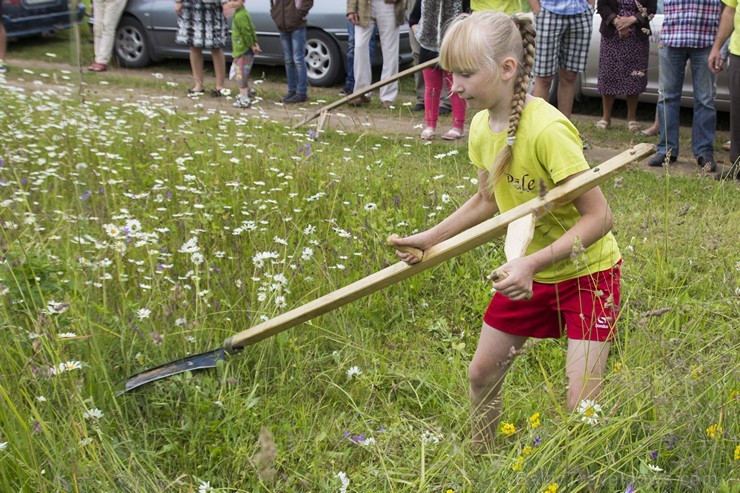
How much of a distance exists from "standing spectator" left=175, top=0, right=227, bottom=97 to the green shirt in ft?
1.67

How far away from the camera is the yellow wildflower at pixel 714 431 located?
2283mm

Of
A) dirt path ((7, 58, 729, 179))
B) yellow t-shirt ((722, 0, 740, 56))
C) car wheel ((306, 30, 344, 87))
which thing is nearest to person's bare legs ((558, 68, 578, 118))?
dirt path ((7, 58, 729, 179))

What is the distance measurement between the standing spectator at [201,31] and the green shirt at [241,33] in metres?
0.51

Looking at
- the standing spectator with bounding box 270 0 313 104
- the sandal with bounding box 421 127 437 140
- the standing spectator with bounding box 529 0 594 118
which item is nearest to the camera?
the standing spectator with bounding box 529 0 594 118

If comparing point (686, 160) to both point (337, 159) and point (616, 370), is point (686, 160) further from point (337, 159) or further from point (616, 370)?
point (616, 370)

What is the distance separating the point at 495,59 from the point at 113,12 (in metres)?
10.4

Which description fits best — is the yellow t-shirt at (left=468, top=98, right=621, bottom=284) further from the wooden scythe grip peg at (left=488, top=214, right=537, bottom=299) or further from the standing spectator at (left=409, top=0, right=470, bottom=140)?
the standing spectator at (left=409, top=0, right=470, bottom=140)

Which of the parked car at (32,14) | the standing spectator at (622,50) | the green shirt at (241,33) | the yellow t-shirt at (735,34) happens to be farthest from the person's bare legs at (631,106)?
the parked car at (32,14)

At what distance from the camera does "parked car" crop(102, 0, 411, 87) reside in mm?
10992

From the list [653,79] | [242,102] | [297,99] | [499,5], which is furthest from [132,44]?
[653,79]

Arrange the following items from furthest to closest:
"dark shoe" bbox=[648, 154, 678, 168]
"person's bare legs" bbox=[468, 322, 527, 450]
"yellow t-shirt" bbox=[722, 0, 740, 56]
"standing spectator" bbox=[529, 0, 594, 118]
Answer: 1. "standing spectator" bbox=[529, 0, 594, 118]
2. "dark shoe" bbox=[648, 154, 678, 168]
3. "yellow t-shirt" bbox=[722, 0, 740, 56]
4. "person's bare legs" bbox=[468, 322, 527, 450]

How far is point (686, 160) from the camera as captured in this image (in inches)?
298

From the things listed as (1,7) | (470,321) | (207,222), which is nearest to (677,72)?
(470,321)

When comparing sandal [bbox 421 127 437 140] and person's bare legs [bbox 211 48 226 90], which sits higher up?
person's bare legs [bbox 211 48 226 90]
